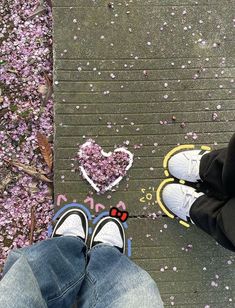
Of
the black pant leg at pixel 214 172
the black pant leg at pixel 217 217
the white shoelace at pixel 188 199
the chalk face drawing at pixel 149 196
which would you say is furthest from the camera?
the chalk face drawing at pixel 149 196

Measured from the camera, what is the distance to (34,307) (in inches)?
65.8

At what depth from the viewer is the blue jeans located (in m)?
1.70

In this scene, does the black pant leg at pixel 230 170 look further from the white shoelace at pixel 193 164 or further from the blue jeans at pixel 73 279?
the blue jeans at pixel 73 279

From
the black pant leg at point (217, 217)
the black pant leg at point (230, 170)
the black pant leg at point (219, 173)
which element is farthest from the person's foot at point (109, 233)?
the black pant leg at point (230, 170)

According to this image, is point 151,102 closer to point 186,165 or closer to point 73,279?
point 186,165

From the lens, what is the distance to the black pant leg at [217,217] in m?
1.89

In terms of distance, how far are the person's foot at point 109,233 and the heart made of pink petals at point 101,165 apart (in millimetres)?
177

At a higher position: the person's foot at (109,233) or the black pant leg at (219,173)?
the black pant leg at (219,173)

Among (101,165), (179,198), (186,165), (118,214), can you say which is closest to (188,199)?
(179,198)

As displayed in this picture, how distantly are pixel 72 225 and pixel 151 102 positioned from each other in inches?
32.3

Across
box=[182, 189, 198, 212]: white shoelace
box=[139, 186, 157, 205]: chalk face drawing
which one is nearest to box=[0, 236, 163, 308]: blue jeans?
box=[139, 186, 157, 205]: chalk face drawing

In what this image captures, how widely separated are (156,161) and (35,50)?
0.95 meters

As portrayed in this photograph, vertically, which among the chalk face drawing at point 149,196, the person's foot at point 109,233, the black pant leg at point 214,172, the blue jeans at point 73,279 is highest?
the black pant leg at point 214,172

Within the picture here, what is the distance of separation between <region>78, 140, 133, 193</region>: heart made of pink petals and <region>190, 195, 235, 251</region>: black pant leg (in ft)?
1.48
